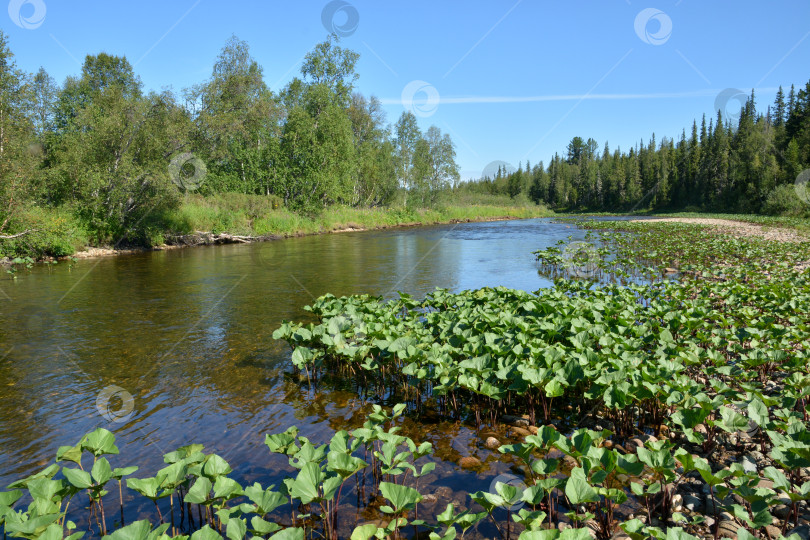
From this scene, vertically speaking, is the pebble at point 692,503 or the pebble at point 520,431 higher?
the pebble at point 692,503

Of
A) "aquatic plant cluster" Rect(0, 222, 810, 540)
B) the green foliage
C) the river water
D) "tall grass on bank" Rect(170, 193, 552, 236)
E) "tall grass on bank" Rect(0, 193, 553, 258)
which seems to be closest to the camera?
"aquatic plant cluster" Rect(0, 222, 810, 540)

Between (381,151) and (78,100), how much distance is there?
31925 millimetres

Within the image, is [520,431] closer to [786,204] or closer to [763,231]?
[763,231]

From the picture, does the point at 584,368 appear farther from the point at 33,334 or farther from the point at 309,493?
the point at 33,334

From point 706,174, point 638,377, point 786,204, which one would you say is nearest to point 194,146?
point 638,377

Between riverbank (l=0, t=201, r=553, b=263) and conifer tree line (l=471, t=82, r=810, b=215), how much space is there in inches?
1677

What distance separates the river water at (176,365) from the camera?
549 centimetres

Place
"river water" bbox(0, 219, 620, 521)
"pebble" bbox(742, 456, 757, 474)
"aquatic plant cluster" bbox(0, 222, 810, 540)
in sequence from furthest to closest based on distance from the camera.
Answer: "river water" bbox(0, 219, 620, 521), "pebble" bbox(742, 456, 757, 474), "aquatic plant cluster" bbox(0, 222, 810, 540)

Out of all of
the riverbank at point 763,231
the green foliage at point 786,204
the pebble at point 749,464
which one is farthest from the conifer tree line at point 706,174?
the pebble at point 749,464

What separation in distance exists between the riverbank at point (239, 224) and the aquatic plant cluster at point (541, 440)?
23166 mm

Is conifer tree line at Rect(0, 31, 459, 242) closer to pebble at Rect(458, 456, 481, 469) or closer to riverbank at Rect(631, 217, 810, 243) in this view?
pebble at Rect(458, 456, 481, 469)

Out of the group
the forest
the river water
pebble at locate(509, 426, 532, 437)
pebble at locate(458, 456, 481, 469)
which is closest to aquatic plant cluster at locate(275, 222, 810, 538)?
pebble at locate(509, 426, 532, 437)

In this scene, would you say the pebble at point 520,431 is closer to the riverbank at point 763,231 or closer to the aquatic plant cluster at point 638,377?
the aquatic plant cluster at point 638,377

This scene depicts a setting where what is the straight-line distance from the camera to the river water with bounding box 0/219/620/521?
549cm
